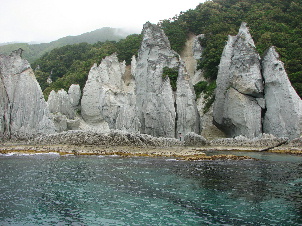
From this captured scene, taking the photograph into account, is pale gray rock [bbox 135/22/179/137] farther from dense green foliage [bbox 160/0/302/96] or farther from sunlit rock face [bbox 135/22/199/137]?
dense green foliage [bbox 160/0/302/96]

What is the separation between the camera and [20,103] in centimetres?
3597

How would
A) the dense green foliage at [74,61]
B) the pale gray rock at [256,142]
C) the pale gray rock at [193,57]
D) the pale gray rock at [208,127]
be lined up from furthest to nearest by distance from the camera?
the dense green foliage at [74,61]
the pale gray rock at [193,57]
the pale gray rock at [208,127]
the pale gray rock at [256,142]

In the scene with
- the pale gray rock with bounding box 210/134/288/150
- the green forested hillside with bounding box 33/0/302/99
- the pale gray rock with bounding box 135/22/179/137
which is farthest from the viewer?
the green forested hillside with bounding box 33/0/302/99

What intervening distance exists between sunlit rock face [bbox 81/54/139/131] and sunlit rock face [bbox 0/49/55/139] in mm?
9736

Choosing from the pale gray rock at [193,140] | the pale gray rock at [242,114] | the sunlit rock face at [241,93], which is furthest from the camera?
the sunlit rock face at [241,93]

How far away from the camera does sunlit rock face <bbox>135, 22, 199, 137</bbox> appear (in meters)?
40.2

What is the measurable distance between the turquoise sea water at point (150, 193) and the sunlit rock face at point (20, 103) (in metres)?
11.7

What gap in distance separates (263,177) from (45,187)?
13421 millimetres

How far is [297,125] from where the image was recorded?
34.6 meters

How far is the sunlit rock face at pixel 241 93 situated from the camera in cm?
3753

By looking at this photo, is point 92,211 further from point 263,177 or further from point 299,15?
point 299,15

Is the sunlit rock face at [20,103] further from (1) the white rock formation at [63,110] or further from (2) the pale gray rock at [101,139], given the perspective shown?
(1) the white rock formation at [63,110]

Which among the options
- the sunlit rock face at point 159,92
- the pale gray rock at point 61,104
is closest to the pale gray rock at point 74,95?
the pale gray rock at point 61,104

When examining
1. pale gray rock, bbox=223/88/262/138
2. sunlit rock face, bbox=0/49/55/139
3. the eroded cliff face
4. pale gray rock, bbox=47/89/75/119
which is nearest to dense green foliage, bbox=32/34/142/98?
pale gray rock, bbox=47/89/75/119
